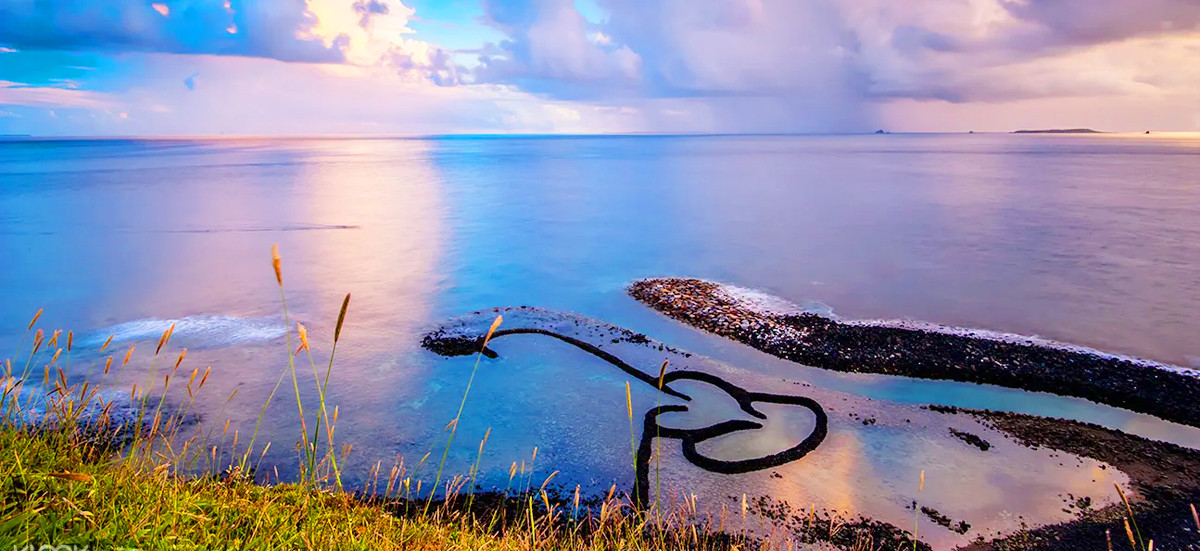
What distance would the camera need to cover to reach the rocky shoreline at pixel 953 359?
1208 cm

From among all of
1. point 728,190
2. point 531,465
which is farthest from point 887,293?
point 728,190

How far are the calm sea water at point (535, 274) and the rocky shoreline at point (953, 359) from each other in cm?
56

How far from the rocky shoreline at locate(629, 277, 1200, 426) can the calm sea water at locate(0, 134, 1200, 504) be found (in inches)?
22.0

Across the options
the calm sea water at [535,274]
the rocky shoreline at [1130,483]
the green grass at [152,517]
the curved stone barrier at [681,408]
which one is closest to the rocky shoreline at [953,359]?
the calm sea water at [535,274]

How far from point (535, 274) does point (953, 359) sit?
524 inches

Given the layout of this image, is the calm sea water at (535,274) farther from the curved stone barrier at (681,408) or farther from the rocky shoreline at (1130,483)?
the rocky shoreline at (1130,483)

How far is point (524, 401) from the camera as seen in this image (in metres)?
11.8

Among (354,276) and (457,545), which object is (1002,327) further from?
(354,276)

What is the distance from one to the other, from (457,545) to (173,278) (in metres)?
21.3

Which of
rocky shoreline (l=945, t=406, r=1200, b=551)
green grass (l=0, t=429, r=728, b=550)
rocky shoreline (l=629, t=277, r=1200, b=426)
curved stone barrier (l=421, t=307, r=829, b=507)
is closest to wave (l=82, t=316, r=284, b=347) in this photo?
curved stone barrier (l=421, t=307, r=829, b=507)

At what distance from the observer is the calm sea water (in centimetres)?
1201

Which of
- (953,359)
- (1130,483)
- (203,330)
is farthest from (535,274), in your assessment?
(1130,483)

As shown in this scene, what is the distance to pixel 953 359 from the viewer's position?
13555mm

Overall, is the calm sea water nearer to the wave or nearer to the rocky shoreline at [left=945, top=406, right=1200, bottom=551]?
the wave
